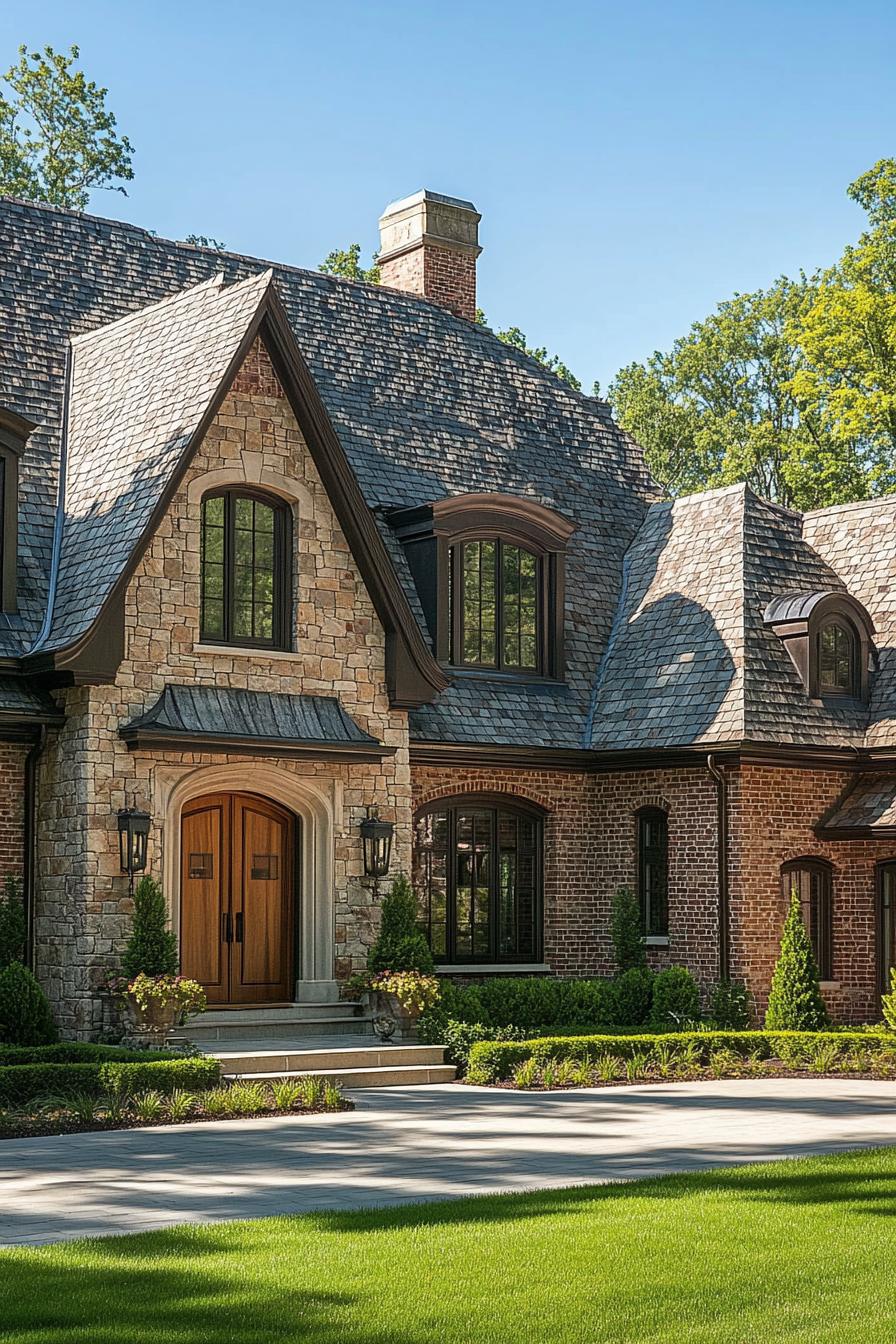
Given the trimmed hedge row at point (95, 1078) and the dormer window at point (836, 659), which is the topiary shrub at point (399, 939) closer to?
the trimmed hedge row at point (95, 1078)

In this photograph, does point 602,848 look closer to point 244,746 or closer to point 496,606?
point 496,606

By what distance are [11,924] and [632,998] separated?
23.4ft

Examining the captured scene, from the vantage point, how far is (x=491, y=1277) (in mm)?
7953

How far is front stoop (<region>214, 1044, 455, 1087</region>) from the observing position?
1595 centimetres

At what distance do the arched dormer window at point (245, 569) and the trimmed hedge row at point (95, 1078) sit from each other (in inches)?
212

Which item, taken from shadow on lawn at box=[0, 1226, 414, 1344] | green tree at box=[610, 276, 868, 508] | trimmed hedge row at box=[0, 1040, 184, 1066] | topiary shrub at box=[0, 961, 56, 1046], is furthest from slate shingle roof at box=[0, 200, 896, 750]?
green tree at box=[610, 276, 868, 508]

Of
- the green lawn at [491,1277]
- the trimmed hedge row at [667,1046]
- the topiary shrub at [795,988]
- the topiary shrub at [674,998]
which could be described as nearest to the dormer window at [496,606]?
the topiary shrub at [674,998]

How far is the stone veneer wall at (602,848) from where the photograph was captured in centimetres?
2062

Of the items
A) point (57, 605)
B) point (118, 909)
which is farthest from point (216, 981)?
point (57, 605)

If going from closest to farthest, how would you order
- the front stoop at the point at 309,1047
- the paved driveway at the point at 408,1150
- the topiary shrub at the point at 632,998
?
1. the paved driveway at the point at 408,1150
2. the front stoop at the point at 309,1047
3. the topiary shrub at the point at 632,998

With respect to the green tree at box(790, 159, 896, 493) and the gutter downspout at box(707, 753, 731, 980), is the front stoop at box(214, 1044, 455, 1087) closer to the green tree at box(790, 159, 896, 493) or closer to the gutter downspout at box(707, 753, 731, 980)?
the gutter downspout at box(707, 753, 731, 980)

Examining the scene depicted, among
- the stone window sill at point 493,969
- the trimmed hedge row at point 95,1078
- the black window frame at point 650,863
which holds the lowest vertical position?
the trimmed hedge row at point 95,1078

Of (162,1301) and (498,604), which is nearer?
(162,1301)

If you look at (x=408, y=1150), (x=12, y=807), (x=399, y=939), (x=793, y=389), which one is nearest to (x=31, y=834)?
(x=12, y=807)
